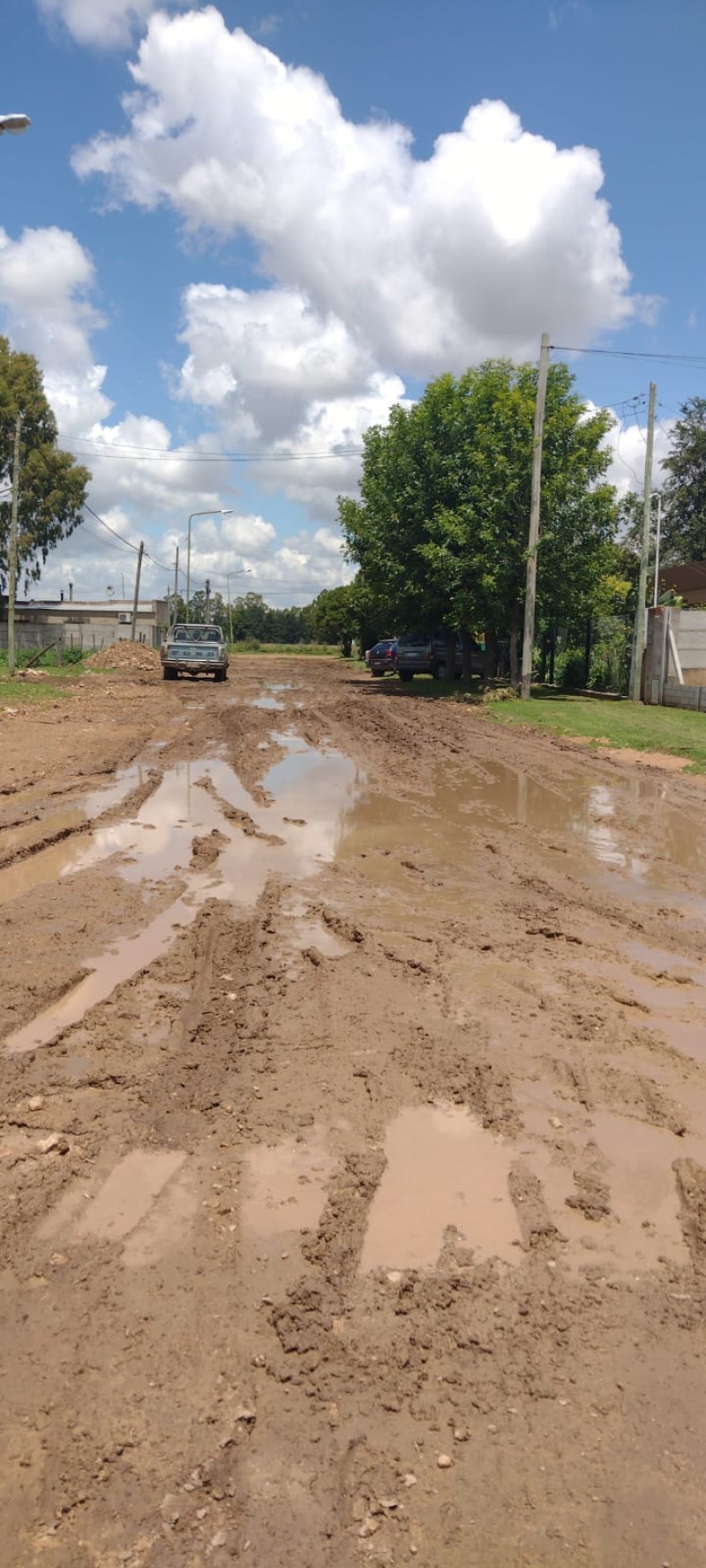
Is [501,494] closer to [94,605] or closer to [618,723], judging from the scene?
[618,723]

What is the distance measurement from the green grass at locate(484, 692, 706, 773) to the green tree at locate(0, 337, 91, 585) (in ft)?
139

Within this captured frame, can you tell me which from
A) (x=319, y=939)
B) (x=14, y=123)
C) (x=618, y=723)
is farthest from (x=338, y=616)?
(x=319, y=939)

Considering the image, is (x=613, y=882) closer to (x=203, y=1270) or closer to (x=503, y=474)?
(x=203, y=1270)

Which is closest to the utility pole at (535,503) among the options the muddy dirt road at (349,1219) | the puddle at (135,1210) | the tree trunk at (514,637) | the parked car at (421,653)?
the tree trunk at (514,637)

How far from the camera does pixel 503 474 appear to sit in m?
28.0

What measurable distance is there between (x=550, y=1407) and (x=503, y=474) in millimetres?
27338

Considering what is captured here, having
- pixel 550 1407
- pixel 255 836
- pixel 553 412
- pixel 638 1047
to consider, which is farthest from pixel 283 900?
pixel 553 412

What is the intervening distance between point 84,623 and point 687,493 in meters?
39.5

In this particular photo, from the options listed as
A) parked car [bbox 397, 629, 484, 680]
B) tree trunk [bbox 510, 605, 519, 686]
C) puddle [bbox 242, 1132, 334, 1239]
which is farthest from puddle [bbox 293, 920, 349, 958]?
parked car [bbox 397, 629, 484, 680]

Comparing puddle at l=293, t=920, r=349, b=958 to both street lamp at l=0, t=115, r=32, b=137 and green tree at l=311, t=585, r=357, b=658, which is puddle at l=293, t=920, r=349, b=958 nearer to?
street lamp at l=0, t=115, r=32, b=137

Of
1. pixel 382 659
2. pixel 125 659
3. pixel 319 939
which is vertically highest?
pixel 382 659

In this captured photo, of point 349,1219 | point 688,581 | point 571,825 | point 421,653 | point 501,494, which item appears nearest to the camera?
point 349,1219

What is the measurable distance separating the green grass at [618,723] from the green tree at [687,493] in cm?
3782

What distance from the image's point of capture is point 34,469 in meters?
60.1
